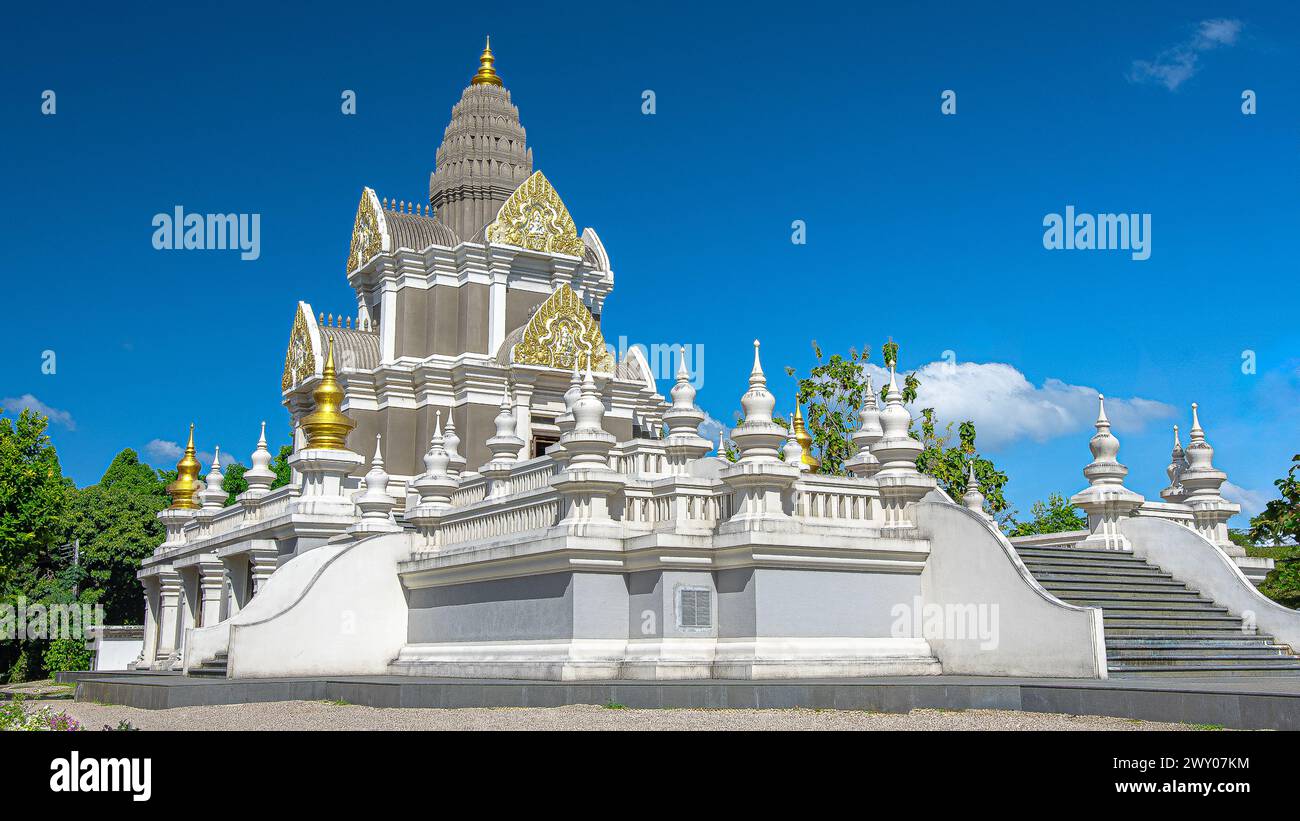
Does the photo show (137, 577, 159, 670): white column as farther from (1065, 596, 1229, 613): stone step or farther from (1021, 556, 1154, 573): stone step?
(1065, 596, 1229, 613): stone step

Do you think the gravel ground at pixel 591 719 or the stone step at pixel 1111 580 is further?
the stone step at pixel 1111 580

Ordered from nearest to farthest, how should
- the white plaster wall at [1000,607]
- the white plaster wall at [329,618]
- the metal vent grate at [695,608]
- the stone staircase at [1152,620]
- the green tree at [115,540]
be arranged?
the white plaster wall at [1000,607] < the stone staircase at [1152,620] < the metal vent grate at [695,608] < the white plaster wall at [329,618] < the green tree at [115,540]

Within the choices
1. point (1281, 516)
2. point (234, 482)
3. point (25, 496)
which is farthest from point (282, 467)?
point (1281, 516)

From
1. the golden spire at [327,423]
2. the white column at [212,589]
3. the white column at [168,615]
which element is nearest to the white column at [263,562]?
the golden spire at [327,423]

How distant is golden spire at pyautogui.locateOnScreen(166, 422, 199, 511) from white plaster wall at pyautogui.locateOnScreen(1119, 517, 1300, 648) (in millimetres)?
25872

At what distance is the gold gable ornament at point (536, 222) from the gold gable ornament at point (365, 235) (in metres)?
3.65

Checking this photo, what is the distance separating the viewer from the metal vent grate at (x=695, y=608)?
1866cm

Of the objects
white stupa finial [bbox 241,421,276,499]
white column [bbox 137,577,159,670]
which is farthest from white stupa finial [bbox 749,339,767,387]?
white column [bbox 137,577,159,670]

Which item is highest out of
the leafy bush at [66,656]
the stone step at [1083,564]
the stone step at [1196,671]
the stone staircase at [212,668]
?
the stone step at [1083,564]

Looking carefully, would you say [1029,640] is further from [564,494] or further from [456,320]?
[456,320]

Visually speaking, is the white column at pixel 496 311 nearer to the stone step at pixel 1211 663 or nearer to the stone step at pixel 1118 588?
the stone step at pixel 1118 588

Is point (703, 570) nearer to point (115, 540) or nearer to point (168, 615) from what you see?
point (168, 615)
